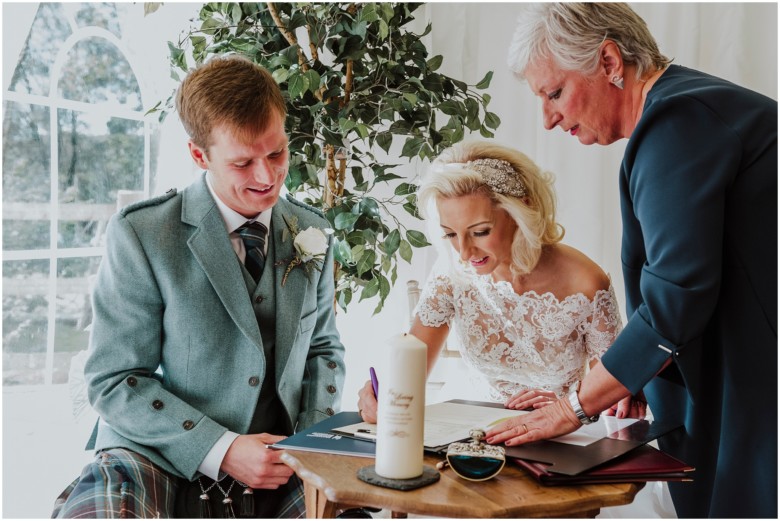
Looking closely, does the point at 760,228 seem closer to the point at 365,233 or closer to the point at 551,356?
the point at 551,356

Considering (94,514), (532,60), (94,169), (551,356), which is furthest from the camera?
(94,169)

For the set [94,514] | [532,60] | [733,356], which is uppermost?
[532,60]

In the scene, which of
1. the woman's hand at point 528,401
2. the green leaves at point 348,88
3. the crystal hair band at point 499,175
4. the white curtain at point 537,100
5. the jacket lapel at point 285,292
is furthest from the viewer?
the white curtain at point 537,100

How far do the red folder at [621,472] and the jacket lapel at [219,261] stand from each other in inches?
28.3

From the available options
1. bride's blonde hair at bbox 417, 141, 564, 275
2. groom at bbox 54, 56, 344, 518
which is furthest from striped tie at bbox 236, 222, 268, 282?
bride's blonde hair at bbox 417, 141, 564, 275

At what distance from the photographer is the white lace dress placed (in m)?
2.05

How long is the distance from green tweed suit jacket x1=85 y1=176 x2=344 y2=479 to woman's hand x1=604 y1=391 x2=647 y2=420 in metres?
0.72

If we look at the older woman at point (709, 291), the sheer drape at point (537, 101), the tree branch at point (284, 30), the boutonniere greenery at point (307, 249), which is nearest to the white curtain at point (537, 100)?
the sheer drape at point (537, 101)

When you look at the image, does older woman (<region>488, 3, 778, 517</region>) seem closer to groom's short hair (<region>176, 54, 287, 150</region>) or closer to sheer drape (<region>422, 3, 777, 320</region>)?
groom's short hair (<region>176, 54, 287, 150</region>)

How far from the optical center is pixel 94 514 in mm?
1374

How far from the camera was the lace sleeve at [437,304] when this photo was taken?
2.17m

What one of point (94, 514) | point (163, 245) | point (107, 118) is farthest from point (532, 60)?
point (107, 118)

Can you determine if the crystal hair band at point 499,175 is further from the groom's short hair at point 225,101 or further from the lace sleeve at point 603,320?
the groom's short hair at point 225,101

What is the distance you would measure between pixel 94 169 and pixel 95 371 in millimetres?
1331
